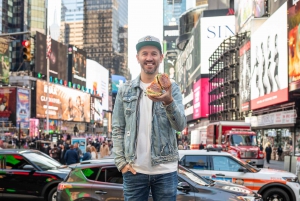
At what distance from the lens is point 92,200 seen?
305 inches

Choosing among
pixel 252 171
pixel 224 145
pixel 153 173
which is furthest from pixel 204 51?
pixel 153 173

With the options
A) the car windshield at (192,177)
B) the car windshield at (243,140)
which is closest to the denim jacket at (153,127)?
the car windshield at (192,177)

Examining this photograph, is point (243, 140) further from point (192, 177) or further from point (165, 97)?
point (165, 97)

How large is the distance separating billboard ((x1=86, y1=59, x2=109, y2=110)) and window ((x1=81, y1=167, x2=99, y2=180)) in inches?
5013

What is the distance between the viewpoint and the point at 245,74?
5056cm

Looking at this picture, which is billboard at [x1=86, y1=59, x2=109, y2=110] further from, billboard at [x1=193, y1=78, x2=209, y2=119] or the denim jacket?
the denim jacket

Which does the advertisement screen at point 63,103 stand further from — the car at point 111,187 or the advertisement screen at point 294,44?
the car at point 111,187

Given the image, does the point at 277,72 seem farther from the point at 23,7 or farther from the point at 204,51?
the point at 23,7

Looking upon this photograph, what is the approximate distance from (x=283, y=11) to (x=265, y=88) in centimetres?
789

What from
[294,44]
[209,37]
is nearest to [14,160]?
[294,44]

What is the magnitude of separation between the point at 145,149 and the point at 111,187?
4.66 m

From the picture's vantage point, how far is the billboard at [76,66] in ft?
394

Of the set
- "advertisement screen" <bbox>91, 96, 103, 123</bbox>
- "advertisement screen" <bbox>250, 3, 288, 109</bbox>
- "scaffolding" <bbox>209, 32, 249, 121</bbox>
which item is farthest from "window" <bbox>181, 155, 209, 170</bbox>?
"advertisement screen" <bbox>91, 96, 103, 123</bbox>

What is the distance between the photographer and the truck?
23938 mm
